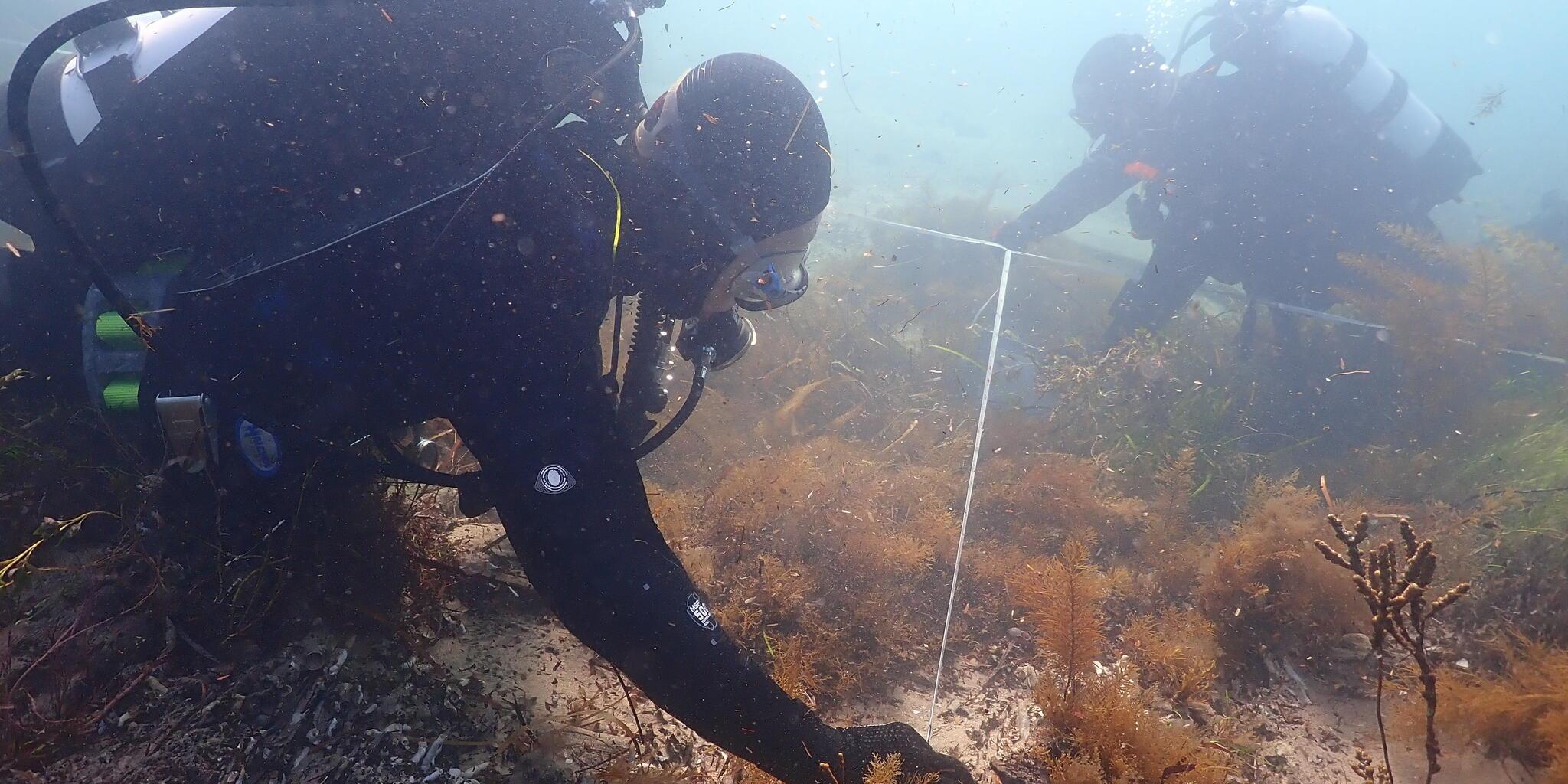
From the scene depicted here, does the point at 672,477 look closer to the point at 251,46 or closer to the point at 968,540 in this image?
the point at 968,540

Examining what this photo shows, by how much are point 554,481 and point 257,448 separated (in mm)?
1055

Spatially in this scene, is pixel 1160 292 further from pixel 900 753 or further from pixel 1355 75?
pixel 900 753

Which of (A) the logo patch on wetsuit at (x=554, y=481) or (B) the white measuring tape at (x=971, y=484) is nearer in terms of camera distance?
(A) the logo patch on wetsuit at (x=554, y=481)

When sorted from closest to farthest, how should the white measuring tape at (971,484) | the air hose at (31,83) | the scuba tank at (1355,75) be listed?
the air hose at (31,83) → the white measuring tape at (971,484) → the scuba tank at (1355,75)

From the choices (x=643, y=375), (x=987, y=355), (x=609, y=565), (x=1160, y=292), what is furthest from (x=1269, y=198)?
(x=609, y=565)

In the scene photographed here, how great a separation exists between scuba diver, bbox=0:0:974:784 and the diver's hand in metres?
0.18

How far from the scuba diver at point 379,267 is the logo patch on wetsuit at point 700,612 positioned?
1cm

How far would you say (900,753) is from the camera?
7.28ft

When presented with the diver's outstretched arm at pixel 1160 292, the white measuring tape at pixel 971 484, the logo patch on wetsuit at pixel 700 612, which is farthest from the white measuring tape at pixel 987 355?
the logo patch on wetsuit at pixel 700 612

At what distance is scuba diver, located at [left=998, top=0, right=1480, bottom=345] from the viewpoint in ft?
23.1

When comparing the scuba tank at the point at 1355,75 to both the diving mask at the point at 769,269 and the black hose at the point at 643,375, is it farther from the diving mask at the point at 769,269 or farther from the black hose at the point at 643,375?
the black hose at the point at 643,375

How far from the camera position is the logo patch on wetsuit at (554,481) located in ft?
5.78

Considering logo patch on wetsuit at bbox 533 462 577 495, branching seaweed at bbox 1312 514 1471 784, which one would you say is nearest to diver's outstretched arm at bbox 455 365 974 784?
logo patch on wetsuit at bbox 533 462 577 495

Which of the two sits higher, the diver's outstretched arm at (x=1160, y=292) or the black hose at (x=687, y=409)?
the black hose at (x=687, y=409)
